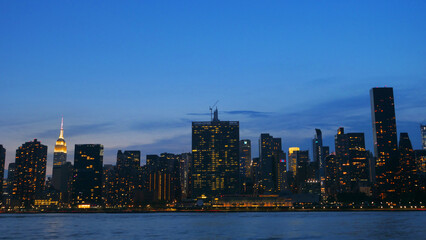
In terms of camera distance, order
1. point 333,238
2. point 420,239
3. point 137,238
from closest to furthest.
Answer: point 420,239
point 333,238
point 137,238

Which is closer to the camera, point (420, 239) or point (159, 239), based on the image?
point (420, 239)

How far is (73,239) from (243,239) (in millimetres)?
37491

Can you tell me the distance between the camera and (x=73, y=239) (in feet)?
328

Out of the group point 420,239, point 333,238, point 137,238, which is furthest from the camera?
point 137,238

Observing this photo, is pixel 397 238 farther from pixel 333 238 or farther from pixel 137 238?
pixel 137 238

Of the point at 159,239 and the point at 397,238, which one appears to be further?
the point at 159,239

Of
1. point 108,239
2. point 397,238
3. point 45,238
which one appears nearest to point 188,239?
point 108,239

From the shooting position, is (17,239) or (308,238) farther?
(17,239)

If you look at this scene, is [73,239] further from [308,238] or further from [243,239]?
[308,238]

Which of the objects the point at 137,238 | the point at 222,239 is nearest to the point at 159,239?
the point at 137,238

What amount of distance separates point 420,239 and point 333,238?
1619 centimetres

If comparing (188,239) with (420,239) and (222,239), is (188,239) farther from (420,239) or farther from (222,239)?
(420,239)

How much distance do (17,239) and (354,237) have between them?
241ft

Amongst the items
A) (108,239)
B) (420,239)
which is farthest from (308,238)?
(108,239)
